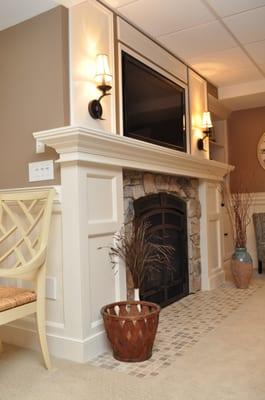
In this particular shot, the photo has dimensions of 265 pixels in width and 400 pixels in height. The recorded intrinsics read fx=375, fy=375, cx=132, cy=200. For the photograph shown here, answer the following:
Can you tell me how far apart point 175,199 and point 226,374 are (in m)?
Result: 1.88

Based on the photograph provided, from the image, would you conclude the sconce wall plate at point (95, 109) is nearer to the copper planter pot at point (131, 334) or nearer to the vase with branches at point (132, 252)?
the vase with branches at point (132, 252)

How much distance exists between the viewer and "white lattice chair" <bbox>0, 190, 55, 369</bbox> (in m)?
1.94

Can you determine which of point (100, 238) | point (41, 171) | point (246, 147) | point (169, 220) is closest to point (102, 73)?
point (41, 171)

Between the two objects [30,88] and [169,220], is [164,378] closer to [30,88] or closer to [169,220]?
[169,220]

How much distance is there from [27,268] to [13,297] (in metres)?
0.17

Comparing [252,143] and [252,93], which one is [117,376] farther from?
[252,143]

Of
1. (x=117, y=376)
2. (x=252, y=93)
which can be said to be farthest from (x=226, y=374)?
(x=252, y=93)

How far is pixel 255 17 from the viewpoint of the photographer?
2814mm

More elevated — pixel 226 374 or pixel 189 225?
pixel 189 225

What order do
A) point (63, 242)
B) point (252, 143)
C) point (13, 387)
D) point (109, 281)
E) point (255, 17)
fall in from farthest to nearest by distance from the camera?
point (252, 143) < point (255, 17) < point (109, 281) < point (63, 242) < point (13, 387)

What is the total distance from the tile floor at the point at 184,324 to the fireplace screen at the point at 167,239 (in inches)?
5.2

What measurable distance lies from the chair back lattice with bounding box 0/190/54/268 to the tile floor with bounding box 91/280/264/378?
2.56 feet

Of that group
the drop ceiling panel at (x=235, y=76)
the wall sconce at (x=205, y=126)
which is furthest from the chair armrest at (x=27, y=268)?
the drop ceiling panel at (x=235, y=76)

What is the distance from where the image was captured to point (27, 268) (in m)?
1.96
